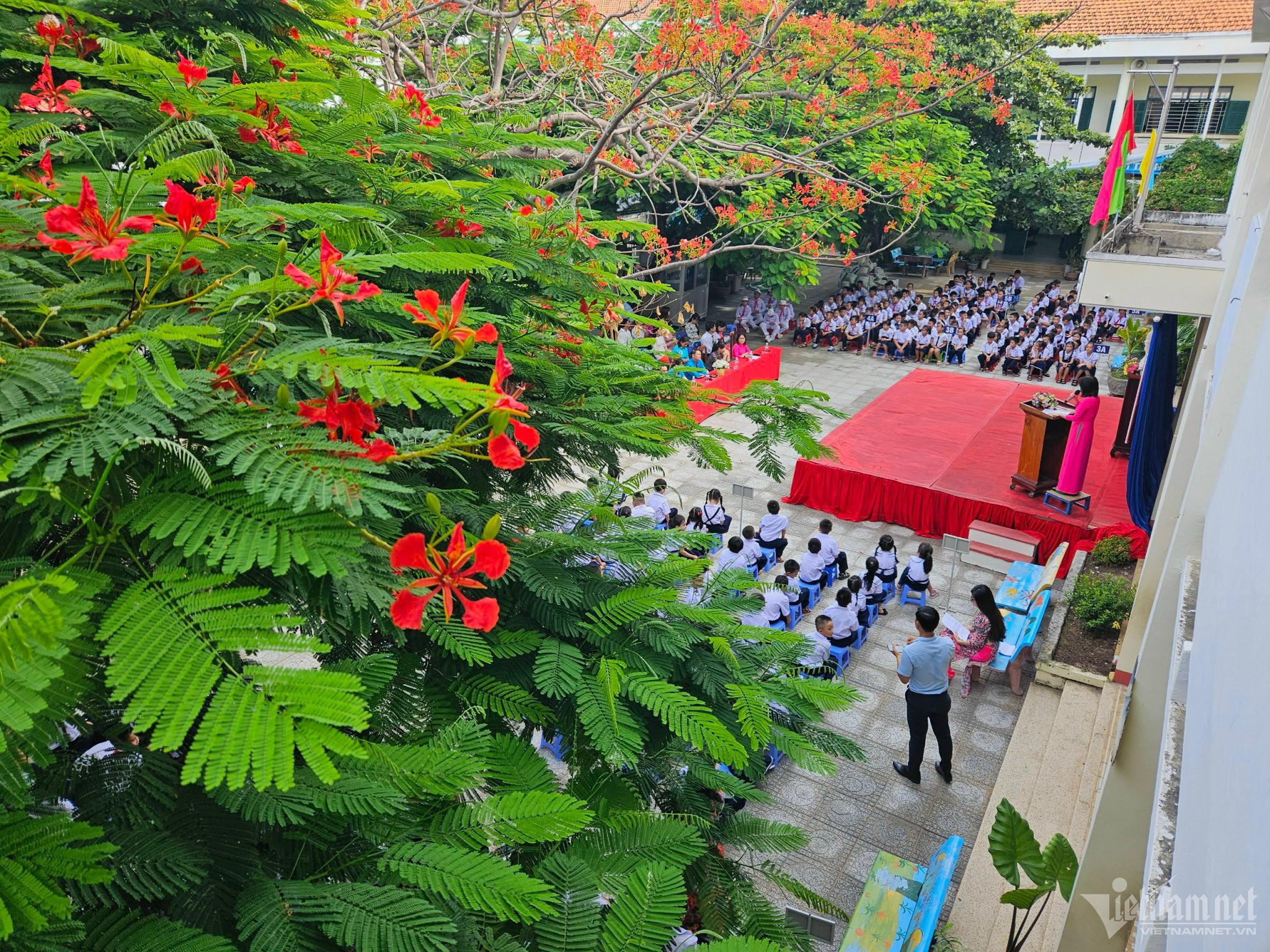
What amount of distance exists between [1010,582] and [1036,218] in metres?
16.3

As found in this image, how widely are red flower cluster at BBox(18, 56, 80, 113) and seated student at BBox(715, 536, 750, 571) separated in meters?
6.18

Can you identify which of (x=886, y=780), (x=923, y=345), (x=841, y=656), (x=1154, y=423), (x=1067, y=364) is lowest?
(x=886, y=780)

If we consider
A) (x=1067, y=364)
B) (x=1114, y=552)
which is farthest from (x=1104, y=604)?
(x=1067, y=364)

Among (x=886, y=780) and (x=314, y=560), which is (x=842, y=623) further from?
(x=314, y=560)

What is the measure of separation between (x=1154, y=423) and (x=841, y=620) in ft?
14.0

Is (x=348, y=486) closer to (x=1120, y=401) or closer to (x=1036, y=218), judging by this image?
(x=1120, y=401)

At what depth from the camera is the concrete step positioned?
17.6 ft

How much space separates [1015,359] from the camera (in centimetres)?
1695

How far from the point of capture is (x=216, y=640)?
4.31 ft

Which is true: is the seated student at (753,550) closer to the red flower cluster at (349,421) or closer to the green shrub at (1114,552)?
the green shrub at (1114,552)

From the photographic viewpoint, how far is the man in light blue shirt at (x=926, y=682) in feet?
20.1

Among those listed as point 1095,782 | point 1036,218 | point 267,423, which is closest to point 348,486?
point 267,423

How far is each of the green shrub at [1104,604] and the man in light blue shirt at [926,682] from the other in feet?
7.97

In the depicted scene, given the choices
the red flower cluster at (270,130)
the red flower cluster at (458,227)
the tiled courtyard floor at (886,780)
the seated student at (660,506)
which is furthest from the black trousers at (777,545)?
the red flower cluster at (270,130)
